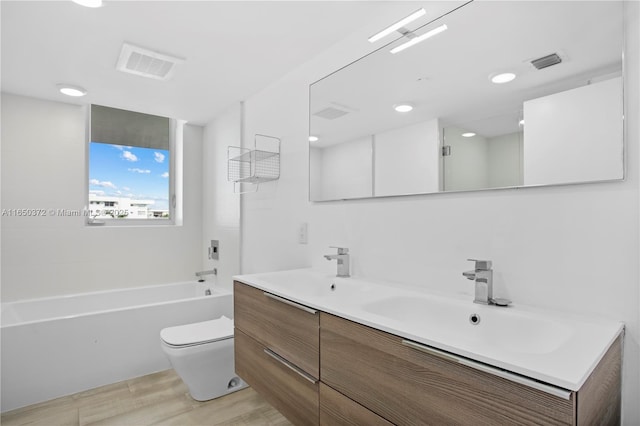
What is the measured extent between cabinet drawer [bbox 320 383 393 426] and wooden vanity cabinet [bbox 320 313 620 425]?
0.02 meters

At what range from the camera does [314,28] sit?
1.90 m

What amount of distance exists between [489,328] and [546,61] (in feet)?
3.05

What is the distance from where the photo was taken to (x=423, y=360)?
925mm

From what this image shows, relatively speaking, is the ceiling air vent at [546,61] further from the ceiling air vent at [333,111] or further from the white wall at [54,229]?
the white wall at [54,229]

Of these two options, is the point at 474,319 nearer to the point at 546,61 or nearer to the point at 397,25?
the point at 546,61

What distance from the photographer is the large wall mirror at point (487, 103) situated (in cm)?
108

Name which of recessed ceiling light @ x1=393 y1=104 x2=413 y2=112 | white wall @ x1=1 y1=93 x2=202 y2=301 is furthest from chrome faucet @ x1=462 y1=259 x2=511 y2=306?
white wall @ x1=1 y1=93 x2=202 y2=301

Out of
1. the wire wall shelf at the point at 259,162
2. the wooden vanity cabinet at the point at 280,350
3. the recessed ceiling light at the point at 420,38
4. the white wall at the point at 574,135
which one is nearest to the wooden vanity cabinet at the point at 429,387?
the wooden vanity cabinet at the point at 280,350

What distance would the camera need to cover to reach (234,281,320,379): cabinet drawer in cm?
133

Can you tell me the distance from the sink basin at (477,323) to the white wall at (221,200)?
1.94 meters

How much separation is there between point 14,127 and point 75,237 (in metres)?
1.03

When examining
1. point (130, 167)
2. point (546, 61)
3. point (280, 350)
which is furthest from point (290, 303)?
point (130, 167)

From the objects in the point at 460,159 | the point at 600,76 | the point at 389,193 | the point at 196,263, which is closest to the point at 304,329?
the point at 389,193

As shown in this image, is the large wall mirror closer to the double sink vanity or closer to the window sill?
the double sink vanity
